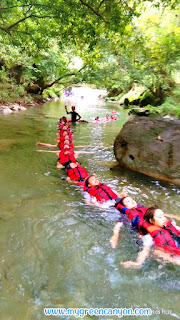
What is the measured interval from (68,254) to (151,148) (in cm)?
390

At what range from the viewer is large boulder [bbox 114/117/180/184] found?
18.4 ft

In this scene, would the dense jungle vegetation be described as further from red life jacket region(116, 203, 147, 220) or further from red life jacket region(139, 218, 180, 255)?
red life jacket region(139, 218, 180, 255)

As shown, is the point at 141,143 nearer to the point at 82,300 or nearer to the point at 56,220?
the point at 56,220

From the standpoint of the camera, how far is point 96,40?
6996 millimetres

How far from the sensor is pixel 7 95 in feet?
59.3

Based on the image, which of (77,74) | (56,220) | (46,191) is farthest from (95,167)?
(77,74)

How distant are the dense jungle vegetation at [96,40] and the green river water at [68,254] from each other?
4.59m

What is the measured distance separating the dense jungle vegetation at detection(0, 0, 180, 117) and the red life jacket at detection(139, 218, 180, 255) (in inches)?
218

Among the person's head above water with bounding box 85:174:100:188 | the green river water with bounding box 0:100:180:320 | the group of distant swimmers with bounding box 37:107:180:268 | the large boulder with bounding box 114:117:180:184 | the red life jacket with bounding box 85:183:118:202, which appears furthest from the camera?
the large boulder with bounding box 114:117:180:184

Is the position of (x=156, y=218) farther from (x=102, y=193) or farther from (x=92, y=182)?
(x=92, y=182)

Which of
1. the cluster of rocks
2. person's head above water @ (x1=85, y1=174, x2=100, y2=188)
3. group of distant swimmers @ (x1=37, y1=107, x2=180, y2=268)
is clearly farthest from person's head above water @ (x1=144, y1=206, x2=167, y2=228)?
the cluster of rocks

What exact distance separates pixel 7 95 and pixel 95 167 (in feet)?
46.9

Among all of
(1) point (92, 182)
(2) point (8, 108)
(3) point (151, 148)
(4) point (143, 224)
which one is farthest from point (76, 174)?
(2) point (8, 108)

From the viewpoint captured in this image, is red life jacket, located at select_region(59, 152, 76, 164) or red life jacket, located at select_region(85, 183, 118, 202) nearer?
red life jacket, located at select_region(85, 183, 118, 202)
